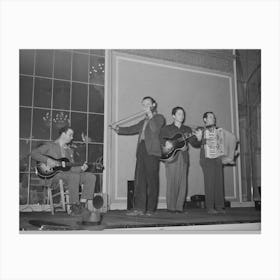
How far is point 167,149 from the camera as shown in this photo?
3.79m

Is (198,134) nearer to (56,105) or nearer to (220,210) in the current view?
(220,210)

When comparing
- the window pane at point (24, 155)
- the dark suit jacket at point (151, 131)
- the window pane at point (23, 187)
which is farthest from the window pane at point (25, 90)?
the dark suit jacket at point (151, 131)

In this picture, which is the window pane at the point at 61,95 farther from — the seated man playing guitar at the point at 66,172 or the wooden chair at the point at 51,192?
the wooden chair at the point at 51,192

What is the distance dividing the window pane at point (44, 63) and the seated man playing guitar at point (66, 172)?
587 millimetres

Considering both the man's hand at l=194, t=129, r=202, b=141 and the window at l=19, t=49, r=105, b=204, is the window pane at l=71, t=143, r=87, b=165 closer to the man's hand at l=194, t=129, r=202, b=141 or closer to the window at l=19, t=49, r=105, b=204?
the window at l=19, t=49, r=105, b=204

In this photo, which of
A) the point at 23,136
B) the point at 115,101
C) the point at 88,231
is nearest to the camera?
the point at 88,231

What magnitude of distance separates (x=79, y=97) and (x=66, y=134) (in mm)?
423

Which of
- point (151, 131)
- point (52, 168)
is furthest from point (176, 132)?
point (52, 168)

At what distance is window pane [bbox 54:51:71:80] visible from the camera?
3723mm

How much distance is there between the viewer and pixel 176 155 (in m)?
3.85

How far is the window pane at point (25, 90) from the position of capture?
11.9ft
